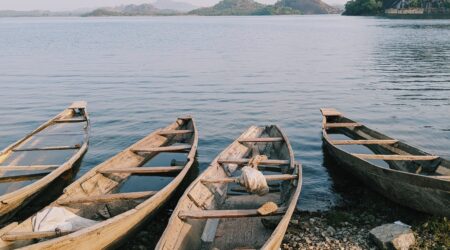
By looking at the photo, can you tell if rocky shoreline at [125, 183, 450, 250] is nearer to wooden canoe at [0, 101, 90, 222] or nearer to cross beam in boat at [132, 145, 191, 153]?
cross beam in boat at [132, 145, 191, 153]

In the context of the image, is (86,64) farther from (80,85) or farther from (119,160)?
(119,160)

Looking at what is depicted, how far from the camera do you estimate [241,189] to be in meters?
11.7

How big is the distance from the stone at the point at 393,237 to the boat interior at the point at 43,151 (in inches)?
381

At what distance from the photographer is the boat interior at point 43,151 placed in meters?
11.8

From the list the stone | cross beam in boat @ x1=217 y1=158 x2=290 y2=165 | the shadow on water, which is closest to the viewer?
the stone

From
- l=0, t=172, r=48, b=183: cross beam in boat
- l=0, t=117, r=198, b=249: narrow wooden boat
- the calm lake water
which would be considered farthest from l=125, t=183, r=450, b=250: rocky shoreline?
l=0, t=172, r=48, b=183: cross beam in boat

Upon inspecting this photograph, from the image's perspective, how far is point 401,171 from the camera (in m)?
9.83

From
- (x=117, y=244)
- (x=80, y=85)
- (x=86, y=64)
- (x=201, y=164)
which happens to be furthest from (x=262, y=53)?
(x=117, y=244)

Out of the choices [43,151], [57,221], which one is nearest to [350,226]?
[57,221]

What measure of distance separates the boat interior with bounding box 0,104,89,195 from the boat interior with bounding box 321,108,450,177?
10.0m

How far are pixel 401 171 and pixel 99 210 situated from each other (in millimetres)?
8109

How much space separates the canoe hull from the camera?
889cm

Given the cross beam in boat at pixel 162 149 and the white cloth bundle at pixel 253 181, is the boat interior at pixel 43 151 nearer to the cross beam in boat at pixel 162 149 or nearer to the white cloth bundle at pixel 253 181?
the cross beam in boat at pixel 162 149

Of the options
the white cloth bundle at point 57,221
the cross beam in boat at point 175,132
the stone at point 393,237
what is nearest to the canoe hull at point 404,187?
the stone at point 393,237
